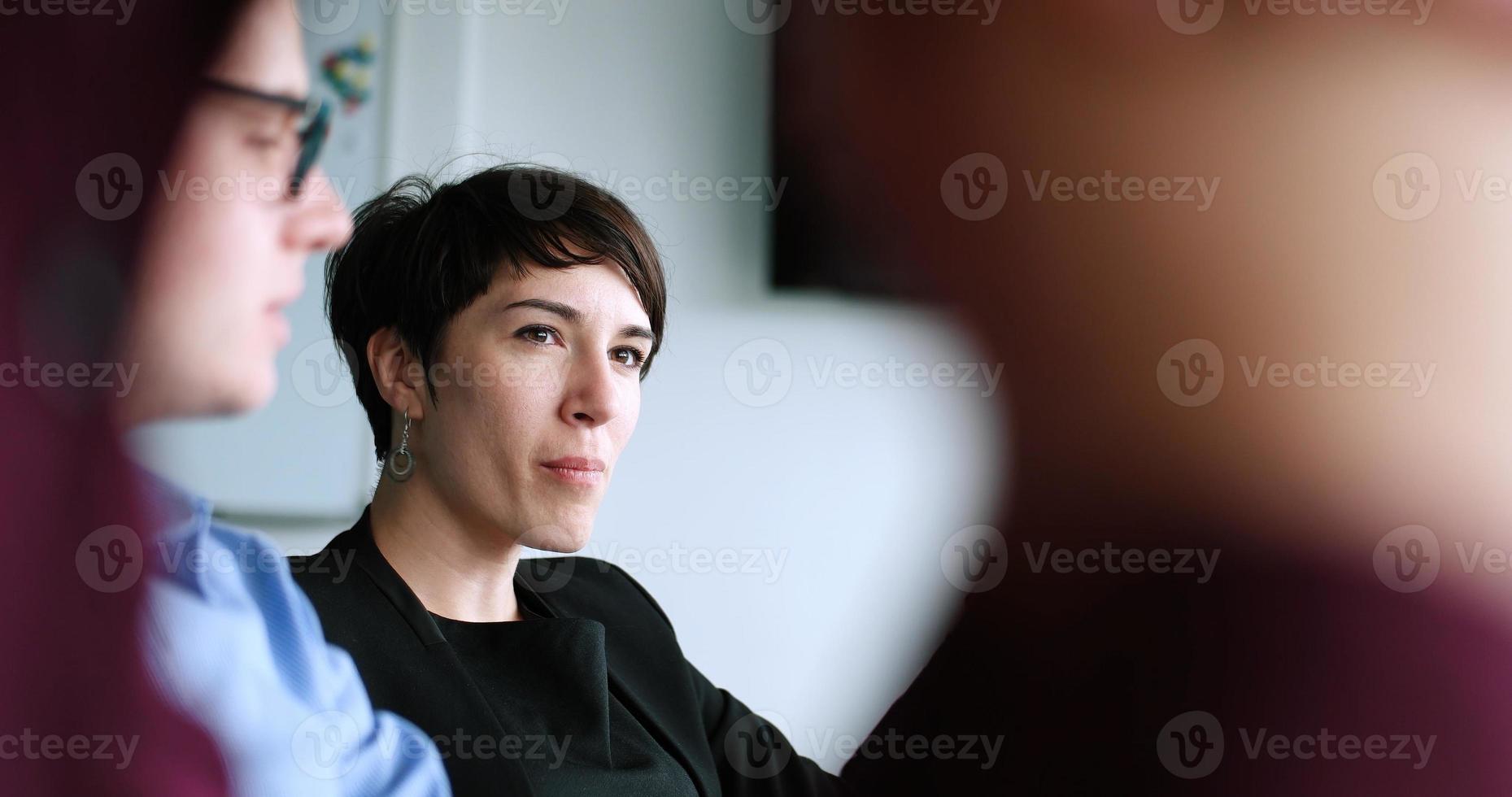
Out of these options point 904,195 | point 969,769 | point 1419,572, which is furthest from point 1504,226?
point 969,769

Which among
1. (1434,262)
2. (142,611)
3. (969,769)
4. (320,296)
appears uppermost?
(1434,262)

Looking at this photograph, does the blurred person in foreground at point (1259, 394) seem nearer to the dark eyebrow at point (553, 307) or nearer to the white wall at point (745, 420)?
the white wall at point (745, 420)

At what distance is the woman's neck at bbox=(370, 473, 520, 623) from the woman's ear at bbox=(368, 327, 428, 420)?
5 cm

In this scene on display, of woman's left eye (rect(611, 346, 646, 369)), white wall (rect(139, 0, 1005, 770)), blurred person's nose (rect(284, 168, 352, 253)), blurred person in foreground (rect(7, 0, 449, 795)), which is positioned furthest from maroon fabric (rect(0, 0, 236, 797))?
white wall (rect(139, 0, 1005, 770))

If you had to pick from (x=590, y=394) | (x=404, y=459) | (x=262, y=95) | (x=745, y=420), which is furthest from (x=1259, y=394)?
(x=262, y=95)

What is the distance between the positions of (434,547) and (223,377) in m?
0.25

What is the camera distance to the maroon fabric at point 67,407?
0.33 meters

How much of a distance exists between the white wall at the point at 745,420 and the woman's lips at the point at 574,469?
378 mm

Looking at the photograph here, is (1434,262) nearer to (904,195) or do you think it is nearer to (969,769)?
(904,195)

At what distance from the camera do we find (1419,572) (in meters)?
0.86

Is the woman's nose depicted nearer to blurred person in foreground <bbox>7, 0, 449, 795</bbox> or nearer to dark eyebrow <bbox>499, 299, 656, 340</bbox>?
dark eyebrow <bbox>499, 299, 656, 340</bbox>

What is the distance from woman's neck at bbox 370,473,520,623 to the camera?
644 mm

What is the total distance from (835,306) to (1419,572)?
55cm

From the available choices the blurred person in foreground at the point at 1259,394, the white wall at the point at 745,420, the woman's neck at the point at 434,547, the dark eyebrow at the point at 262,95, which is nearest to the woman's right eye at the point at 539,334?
the woman's neck at the point at 434,547
